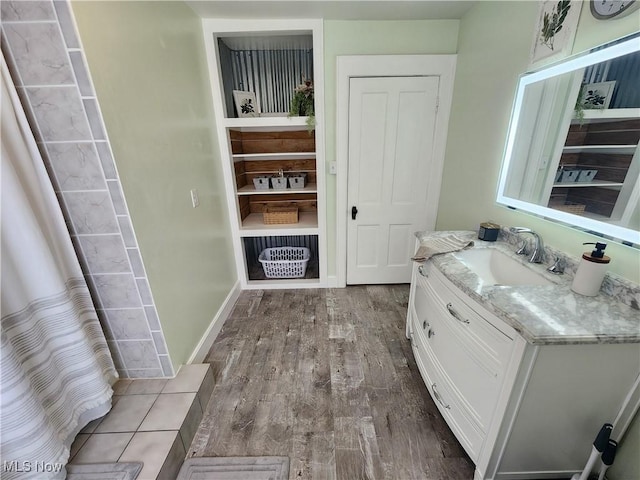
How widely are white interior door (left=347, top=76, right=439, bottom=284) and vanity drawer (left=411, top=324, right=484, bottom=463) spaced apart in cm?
119

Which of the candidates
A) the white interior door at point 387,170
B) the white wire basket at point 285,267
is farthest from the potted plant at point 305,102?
the white wire basket at point 285,267

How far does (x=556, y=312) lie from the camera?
93cm

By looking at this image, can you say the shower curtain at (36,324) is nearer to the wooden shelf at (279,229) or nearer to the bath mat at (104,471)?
the bath mat at (104,471)

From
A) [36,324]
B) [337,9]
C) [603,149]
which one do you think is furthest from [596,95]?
[36,324]

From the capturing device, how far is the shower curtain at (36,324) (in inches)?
35.0

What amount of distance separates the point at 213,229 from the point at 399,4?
2.22 meters

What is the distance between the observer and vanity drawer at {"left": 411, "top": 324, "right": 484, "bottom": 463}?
3.72 ft

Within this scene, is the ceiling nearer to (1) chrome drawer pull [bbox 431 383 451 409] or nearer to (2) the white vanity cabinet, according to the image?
(2) the white vanity cabinet

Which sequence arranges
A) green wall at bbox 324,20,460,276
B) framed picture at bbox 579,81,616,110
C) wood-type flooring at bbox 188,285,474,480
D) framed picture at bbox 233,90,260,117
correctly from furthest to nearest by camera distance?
framed picture at bbox 233,90,260,117 < green wall at bbox 324,20,460,276 < wood-type flooring at bbox 188,285,474,480 < framed picture at bbox 579,81,616,110

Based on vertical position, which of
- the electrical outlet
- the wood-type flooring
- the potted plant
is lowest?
the wood-type flooring

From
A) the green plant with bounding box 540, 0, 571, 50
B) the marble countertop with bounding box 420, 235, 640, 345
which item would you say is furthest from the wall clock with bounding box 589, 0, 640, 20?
the marble countertop with bounding box 420, 235, 640, 345

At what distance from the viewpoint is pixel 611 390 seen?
941 millimetres

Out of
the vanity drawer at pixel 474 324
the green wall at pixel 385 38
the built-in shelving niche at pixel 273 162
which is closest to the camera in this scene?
the vanity drawer at pixel 474 324

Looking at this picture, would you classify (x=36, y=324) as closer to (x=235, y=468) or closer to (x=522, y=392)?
(x=235, y=468)
